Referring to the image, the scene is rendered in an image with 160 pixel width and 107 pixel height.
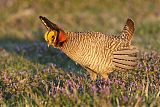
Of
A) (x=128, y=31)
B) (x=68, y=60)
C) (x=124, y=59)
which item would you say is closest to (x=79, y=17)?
(x=68, y=60)

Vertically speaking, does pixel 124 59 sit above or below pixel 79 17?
below

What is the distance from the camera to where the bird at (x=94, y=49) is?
19.9ft

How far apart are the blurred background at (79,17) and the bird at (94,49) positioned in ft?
15.5

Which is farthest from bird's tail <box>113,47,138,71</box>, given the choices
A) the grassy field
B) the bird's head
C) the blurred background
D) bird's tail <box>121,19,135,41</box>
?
the blurred background

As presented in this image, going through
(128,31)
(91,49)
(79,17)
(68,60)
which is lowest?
(68,60)

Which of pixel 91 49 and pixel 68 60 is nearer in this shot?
pixel 91 49

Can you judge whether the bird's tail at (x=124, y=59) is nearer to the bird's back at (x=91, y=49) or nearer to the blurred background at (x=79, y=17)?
the bird's back at (x=91, y=49)

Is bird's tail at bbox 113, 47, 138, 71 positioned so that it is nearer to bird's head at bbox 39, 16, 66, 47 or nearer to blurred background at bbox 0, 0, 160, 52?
bird's head at bbox 39, 16, 66, 47

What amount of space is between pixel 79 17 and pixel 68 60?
6.55 m

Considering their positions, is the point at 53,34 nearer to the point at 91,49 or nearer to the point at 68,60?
the point at 91,49

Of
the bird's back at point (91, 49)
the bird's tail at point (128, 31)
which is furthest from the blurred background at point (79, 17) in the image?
the bird's back at point (91, 49)

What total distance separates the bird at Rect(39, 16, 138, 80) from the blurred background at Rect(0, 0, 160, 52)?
15.5 ft

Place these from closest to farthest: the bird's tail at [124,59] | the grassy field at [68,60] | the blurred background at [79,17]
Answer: the grassy field at [68,60] → the bird's tail at [124,59] → the blurred background at [79,17]

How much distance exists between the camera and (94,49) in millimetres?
6094
